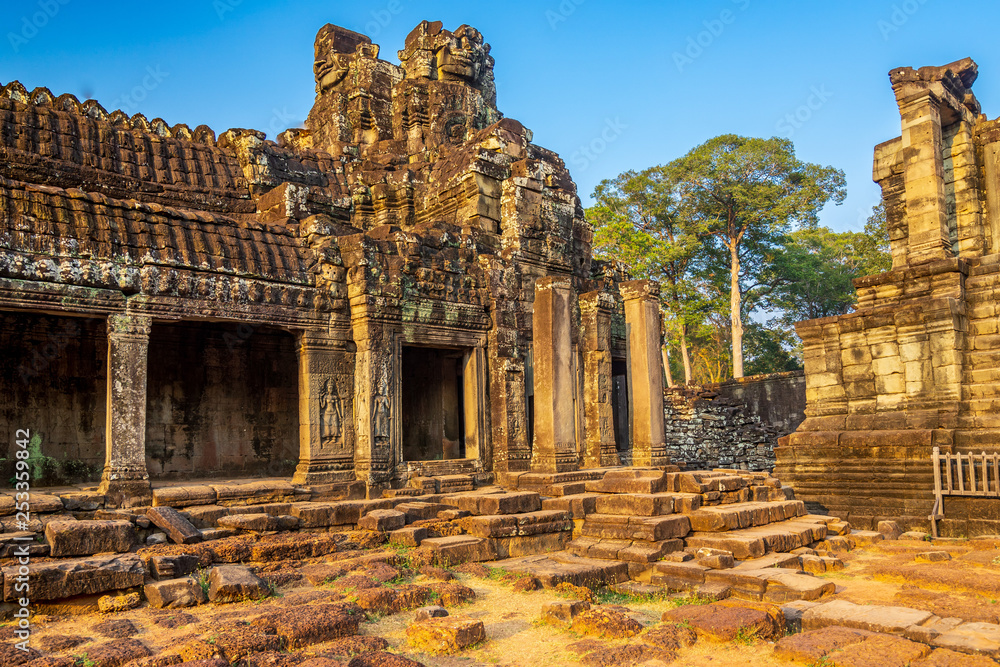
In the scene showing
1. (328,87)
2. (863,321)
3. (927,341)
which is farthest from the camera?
(328,87)

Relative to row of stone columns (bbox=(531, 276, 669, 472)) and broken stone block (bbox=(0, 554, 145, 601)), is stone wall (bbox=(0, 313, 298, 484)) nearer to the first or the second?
row of stone columns (bbox=(531, 276, 669, 472))

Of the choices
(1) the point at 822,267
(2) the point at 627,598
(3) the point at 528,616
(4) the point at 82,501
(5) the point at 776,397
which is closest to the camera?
(3) the point at 528,616

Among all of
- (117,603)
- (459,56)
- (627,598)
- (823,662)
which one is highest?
(459,56)

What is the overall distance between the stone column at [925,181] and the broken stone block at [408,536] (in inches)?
362

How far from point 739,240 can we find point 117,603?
2852 cm

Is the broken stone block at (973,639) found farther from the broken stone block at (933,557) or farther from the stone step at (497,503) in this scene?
the stone step at (497,503)

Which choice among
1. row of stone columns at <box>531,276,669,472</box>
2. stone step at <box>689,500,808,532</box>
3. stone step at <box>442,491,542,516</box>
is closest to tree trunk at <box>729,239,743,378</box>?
row of stone columns at <box>531,276,669,472</box>

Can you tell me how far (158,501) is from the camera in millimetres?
8555

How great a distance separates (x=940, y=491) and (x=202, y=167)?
1213 centimetres

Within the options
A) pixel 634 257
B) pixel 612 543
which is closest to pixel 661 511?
pixel 612 543

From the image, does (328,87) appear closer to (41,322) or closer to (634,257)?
(41,322)

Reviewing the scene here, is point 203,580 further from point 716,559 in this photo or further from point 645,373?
point 645,373

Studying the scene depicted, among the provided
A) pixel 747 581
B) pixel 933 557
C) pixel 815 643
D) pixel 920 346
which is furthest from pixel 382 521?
pixel 920 346

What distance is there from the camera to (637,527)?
8219mm
